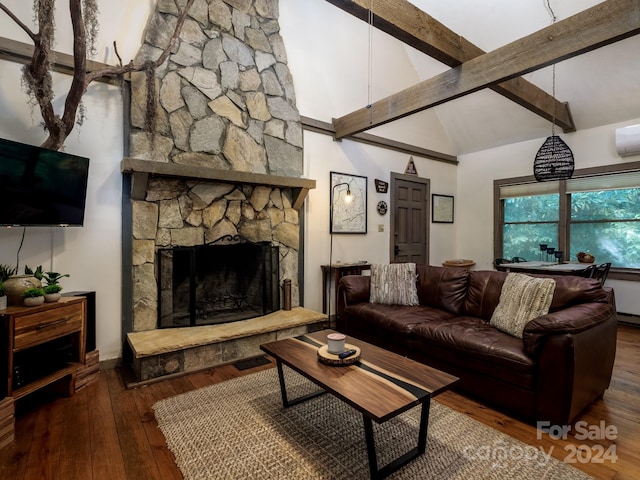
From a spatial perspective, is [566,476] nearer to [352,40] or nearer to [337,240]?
[337,240]

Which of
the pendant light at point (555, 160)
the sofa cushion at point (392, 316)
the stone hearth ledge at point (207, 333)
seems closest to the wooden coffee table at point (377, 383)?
the sofa cushion at point (392, 316)

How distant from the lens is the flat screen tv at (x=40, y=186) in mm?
2129

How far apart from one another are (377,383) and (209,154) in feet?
8.84

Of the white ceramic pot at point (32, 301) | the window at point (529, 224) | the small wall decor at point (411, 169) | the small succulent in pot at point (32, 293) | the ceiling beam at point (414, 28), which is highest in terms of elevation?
the ceiling beam at point (414, 28)

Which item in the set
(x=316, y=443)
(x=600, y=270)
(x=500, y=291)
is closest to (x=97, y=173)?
(x=316, y=443)

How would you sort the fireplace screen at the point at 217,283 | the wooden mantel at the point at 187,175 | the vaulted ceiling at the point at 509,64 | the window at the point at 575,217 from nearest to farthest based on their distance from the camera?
the vaulted ceiling at the point at 509,64
the wooden mantel at the point at 187,175
the fireplace screen at the point at 217,283
the window at the point at 575,217

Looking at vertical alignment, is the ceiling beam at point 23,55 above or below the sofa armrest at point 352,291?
above

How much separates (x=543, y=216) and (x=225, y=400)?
5286 millimetres

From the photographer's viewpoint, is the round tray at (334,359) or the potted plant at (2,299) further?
the potted plant at (2,299)

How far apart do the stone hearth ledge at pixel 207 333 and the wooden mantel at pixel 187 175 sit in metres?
1.25

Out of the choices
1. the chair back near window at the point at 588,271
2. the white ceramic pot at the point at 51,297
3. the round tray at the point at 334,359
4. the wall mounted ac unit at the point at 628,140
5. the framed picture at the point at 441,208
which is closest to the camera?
the round tray at the point at 334,359

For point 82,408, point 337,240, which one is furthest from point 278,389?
point 337,240

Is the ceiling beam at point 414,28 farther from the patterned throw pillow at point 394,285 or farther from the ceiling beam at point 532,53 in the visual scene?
the patterned throw pillow at point 394,285

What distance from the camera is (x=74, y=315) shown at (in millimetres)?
2338
